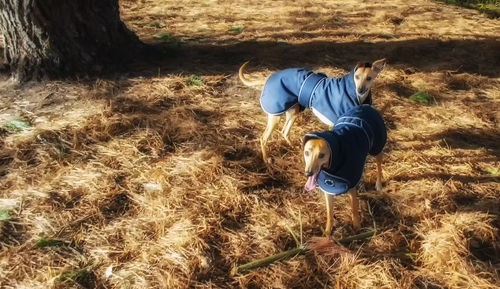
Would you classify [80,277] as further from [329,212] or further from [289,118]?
[289,118]

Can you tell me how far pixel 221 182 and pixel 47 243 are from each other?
4.90 feet

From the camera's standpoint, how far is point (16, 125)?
3.97 metres

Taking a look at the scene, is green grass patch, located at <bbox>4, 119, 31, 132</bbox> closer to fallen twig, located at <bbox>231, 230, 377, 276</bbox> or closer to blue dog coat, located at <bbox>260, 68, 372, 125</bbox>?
blue dog coat, located at <bbox>260, 68, 372, 125</bbox>

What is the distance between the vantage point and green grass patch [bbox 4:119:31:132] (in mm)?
3923

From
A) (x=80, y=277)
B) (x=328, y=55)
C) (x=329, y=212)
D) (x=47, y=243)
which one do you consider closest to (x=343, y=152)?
(x=329, y=212)

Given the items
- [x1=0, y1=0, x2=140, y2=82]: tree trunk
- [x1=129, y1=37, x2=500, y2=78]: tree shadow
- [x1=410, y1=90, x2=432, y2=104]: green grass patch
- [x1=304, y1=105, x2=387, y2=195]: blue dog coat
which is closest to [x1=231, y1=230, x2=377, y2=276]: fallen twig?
[x1=304, y1=105, x2=387, y2=195]: blue dog coat

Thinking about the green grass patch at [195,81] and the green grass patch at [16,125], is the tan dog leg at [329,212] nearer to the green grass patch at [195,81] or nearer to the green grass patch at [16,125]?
the green grass patch at [195,81]

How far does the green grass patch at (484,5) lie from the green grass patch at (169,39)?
7118 mm

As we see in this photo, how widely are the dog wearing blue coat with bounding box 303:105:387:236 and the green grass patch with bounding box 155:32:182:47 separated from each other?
14.0ft

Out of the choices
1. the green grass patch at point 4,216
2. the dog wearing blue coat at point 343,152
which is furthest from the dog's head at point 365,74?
the green grass patch at point 4,216

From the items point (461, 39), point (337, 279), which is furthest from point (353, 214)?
point (461, 39)

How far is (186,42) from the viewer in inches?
252

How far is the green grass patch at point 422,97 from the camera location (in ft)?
15.8

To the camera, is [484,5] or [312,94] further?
[484,5]
